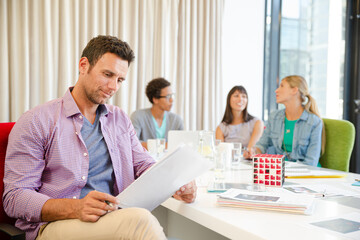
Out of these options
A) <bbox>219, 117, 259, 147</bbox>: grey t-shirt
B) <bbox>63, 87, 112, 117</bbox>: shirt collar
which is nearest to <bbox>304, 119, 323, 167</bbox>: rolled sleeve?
<bbox>219, 117, 259, 147</bbox>: grey t-shirt

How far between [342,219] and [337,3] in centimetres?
389

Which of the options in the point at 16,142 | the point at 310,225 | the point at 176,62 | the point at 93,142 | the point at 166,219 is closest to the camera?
the point at 310,225

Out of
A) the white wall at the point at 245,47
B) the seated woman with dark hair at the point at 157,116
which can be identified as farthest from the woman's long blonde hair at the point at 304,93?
the white wall at the point at 245,47

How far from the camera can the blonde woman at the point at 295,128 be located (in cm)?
253

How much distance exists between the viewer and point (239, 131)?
11.0 feet

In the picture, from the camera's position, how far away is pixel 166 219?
6.33ft

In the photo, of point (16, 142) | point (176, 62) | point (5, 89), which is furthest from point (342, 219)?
point (176, 62)

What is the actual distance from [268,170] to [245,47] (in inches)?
128

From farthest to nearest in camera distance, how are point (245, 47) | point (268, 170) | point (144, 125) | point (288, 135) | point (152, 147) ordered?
1. point (245, 47)
2. point (144, 125)
3. point (288, 135)
4. point (152, 147)
5. point (268, 170)

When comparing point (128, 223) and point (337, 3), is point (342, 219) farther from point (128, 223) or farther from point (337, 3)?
point (337, 3)

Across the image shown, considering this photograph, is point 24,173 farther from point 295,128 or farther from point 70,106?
point 295,128

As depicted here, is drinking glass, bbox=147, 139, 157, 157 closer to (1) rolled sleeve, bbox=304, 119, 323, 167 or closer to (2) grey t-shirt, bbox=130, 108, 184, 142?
(2) grey t-shirt, bbox=130, 108, 184, 142

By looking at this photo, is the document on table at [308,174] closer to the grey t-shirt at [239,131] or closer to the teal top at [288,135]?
the teal top at [288,135]

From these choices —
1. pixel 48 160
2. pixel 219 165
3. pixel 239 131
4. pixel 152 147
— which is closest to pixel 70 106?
pixel 48 160
